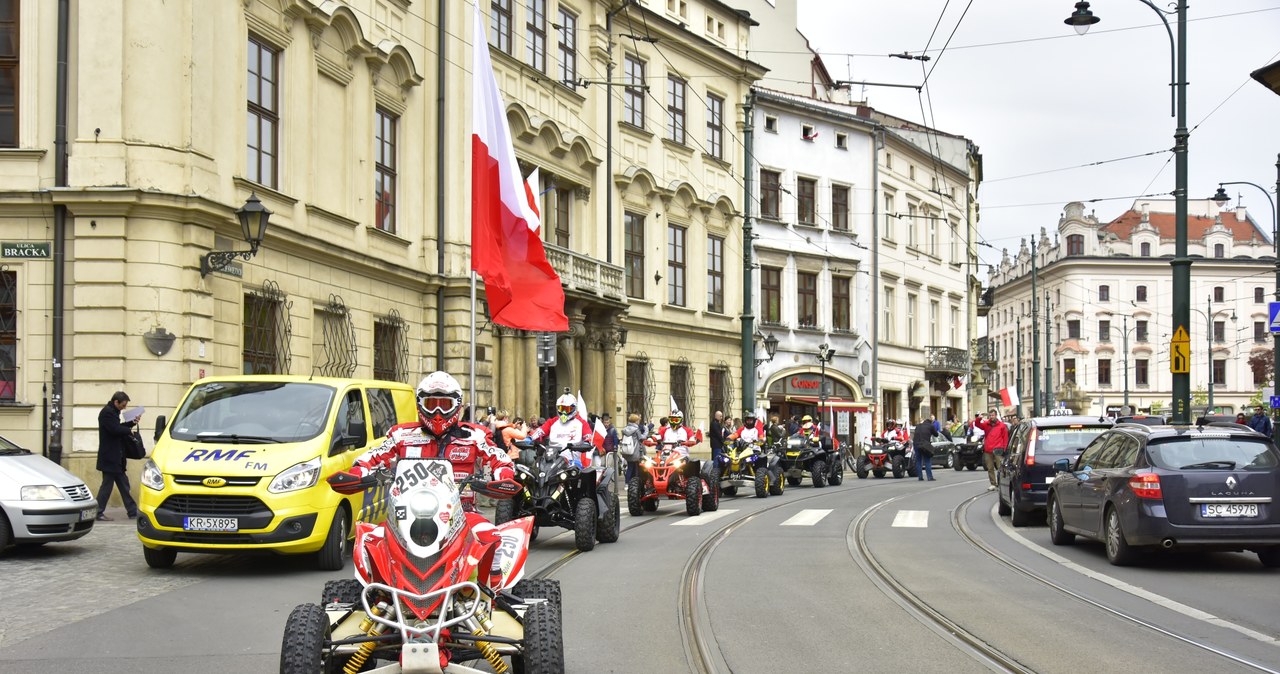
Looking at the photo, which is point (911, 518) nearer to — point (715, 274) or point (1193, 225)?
→ point (715, 274)

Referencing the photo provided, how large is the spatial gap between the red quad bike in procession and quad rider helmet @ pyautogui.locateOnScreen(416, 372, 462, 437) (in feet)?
4.36

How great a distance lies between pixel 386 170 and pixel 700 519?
10242mm

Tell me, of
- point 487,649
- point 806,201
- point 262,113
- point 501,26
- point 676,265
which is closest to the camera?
point 487,649

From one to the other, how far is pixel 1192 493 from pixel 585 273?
21.2 meters

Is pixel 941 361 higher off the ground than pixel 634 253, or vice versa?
pixel 634 253

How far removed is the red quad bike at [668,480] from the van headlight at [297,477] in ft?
28.9

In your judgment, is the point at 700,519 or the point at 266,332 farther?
the point at 266,332

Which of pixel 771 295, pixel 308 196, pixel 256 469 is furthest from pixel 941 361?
pixel 256 469

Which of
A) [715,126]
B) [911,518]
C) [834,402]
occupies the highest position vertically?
[715,126]

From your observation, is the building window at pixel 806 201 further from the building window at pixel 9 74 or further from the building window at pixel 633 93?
the building window at pixel 9 74

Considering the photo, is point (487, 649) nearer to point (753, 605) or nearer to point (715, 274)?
point (753, 605)

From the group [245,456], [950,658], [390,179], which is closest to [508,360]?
[390,179]

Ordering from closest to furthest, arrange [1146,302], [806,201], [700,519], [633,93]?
[700,519]
[633,93]
[806,201]
[1146,302]

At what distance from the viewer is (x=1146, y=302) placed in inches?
3949
